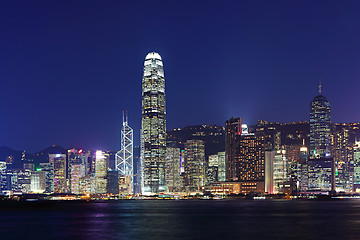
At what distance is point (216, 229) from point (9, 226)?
43890mm

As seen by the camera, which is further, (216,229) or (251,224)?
(251,224)

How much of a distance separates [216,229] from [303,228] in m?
17.1

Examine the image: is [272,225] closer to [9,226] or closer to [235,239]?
[235,239]

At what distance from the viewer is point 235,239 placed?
9281 centimetres

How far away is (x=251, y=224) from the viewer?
124 meters

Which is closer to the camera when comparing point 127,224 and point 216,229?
point 216,229

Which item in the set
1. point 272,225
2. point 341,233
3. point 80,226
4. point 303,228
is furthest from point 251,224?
point 80,226

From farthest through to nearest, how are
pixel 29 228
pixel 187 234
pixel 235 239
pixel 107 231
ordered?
pixel 29 228, pixel 107 231, pixel 187 234, pixel 235 239

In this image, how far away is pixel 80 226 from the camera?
119 metres

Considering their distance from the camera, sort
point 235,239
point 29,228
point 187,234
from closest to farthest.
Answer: point 235,239, point 187,234, point 29,228

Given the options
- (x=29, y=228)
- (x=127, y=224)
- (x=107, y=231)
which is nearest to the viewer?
(x=107, y=231)

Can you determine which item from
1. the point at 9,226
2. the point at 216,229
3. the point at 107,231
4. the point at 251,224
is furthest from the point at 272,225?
the point at 9,226

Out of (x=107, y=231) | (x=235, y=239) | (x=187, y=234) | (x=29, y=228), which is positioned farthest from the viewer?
(x=29, y=228)

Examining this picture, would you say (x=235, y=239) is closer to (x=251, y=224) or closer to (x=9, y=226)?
(x=251, y=224)
